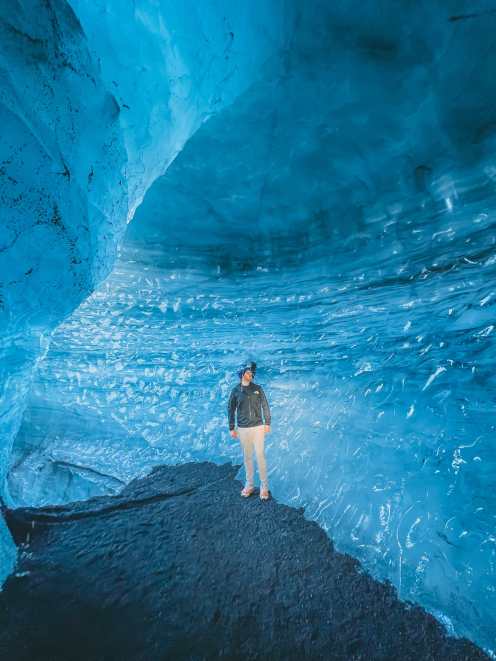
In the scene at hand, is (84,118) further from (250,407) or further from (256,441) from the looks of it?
(256,441)

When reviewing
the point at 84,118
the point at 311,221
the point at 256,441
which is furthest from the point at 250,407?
the point at 84,118

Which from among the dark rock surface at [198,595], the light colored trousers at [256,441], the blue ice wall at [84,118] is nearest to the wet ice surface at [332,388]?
the dark rock surface at [198,595]

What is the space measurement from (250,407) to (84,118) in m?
3.36

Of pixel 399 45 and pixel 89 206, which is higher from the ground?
pixel 399 45

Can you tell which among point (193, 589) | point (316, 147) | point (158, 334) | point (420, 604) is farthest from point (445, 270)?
point (158, 334)

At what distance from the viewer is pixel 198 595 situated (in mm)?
2490

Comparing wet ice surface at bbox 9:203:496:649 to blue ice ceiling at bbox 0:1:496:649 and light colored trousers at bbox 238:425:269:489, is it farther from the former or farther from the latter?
light colored trousers at bbox 238:425:269:489

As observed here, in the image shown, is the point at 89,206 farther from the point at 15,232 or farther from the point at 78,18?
the point at 78,18

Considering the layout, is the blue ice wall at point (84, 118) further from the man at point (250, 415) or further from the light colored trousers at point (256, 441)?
the light colored trousers at point (256, 441)

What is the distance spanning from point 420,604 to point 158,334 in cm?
580

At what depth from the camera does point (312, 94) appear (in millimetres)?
3027

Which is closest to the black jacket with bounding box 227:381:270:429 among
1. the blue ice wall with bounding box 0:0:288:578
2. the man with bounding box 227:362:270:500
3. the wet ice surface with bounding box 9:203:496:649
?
the man with bounding box 227:362:270:500

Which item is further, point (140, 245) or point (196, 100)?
point (140, 245)

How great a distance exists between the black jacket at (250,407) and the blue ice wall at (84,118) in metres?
2.25
